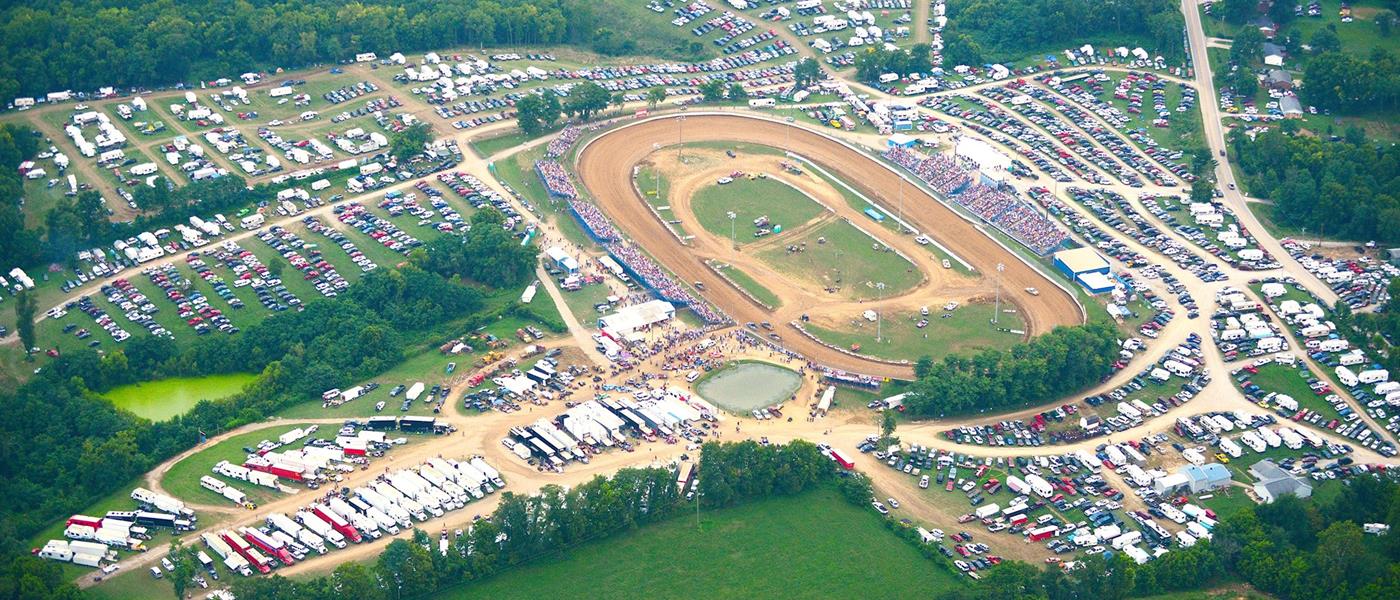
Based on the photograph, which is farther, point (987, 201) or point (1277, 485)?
point (987, 201)

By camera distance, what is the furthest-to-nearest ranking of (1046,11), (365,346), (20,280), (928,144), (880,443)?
1. (1046,11)
2. (928,144)
3. (20,280)
4. (365,346)
5. (880,443)

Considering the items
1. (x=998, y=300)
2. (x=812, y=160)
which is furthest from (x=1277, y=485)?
(x=812, y=160)

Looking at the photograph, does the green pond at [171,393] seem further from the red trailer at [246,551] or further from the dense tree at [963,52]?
the dense tree at [963,52]

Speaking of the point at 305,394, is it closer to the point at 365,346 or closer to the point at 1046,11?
the point at 365,346

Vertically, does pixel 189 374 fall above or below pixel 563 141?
below

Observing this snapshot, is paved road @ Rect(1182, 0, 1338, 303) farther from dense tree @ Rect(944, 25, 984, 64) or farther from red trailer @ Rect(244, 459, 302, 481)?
red trailer @ Rect(244, 459, 302, 481)

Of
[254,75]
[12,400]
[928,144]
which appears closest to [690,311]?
[928,144]

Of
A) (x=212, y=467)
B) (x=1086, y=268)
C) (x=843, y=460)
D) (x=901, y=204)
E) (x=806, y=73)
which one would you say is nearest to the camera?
(x=212, y=467)

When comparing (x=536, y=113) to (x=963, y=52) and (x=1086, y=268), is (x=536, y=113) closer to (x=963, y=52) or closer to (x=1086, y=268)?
(x=963, y=52)

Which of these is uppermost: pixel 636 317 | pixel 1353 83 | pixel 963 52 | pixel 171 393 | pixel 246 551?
pixel 1353 83
